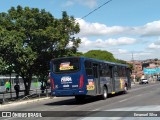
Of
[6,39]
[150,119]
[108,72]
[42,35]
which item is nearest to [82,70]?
[108,72]

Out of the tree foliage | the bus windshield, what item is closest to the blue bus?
the bus windshield

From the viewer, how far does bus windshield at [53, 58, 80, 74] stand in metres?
23.8

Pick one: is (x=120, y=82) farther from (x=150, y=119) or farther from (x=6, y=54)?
(x=150, y=119)

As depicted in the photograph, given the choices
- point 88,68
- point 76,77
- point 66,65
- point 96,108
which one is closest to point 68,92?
point 76,77

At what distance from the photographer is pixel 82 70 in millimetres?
23703

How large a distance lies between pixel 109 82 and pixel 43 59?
8.77m

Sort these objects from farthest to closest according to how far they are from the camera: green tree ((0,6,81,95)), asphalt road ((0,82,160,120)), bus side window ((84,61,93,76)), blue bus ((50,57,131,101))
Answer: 1. green tree ((0,6,81,95))
2. bus side window ((84,61,93,76))
3. blue bus ((50,57,131,101))
4. asphalt road ((0,82,160,120))

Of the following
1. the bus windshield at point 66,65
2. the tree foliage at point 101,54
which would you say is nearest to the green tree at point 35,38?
the bus windshield at point 66,65

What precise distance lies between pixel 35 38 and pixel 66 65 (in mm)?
10428

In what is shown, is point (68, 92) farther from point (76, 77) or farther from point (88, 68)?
point (88, 68)

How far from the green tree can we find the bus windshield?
21.7ft

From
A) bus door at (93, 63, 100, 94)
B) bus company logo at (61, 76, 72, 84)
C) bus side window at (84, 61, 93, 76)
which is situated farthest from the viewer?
bus door at (93, 63, 100, 94)

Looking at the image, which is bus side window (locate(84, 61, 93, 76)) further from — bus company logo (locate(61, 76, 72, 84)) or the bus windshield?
bus company logo (locate(61, 76, 72, 84))

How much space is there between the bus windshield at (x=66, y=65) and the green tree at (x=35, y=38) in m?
6.62
